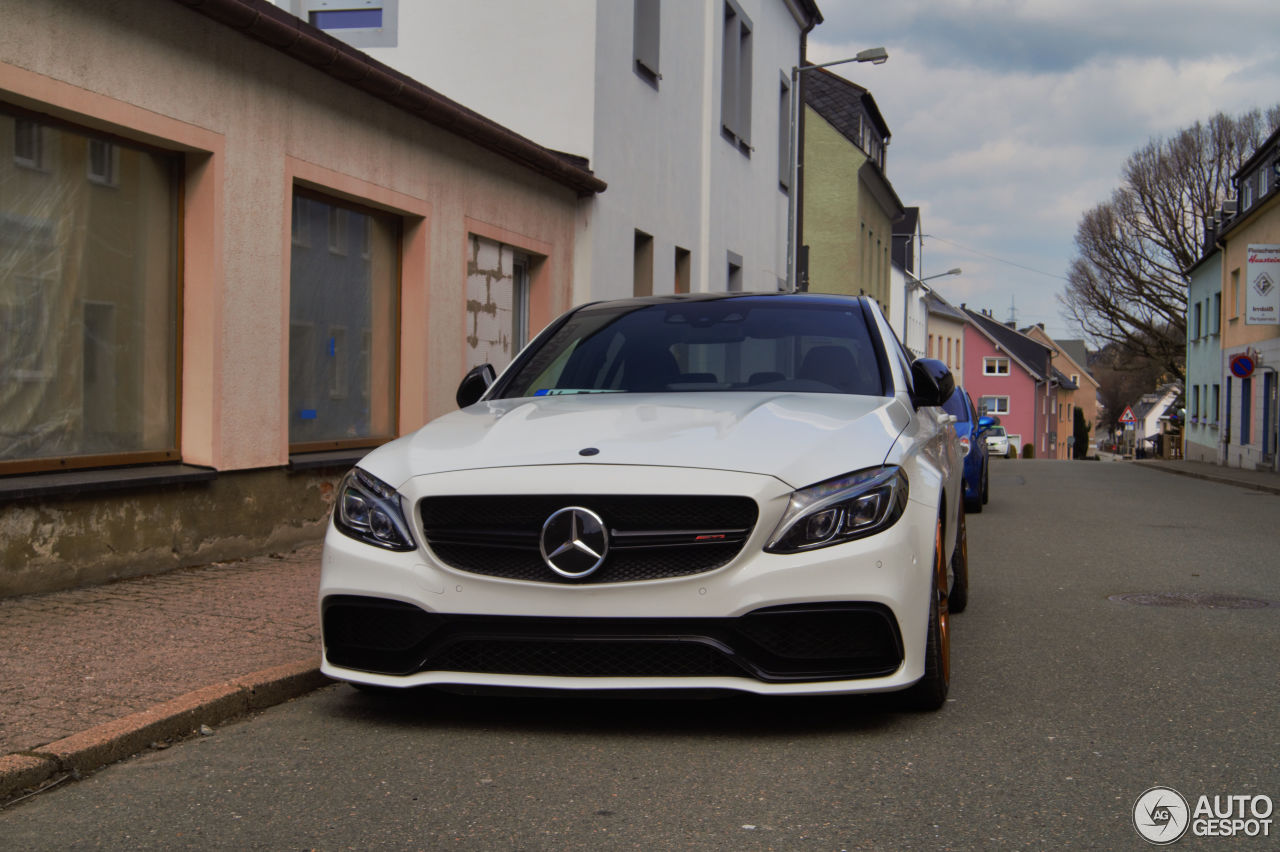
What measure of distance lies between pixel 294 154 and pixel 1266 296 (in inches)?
1105

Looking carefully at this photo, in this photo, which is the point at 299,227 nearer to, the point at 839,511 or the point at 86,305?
the point at 86,305

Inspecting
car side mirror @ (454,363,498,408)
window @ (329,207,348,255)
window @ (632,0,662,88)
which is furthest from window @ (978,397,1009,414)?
car side mirror @ (454,363,498,408)

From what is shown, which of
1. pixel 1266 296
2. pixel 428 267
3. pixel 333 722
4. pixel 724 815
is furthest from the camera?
pixel 1266 296

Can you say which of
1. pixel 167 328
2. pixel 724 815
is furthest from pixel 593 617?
pixel 167 328

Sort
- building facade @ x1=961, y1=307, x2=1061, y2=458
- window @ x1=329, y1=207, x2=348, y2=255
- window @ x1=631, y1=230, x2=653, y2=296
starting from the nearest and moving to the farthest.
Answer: window @ x1=329, y1=207, x2=348, y2=255, window @ x1=631, y1=230, x2=653, y2=296, building facade @ x1=961, y1=307, x2=1061, y2=458

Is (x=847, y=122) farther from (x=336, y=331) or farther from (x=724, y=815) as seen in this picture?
(x=724, y=815)

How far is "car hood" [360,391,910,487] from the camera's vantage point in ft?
14.4

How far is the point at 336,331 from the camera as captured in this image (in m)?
10.4

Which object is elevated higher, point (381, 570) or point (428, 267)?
point (428, 267)

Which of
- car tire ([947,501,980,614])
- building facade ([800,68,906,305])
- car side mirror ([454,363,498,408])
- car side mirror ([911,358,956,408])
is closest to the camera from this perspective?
car side mirror ([911,358,956,408])

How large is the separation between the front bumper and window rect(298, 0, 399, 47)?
13101mm

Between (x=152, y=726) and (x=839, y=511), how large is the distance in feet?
7.55

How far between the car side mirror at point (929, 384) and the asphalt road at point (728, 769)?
1.12 metres

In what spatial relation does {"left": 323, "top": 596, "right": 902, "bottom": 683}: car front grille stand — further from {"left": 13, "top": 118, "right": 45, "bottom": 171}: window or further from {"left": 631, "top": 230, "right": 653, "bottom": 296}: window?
{"left": 631, "top": 230, "right": 653, "bottom": 296}: window
